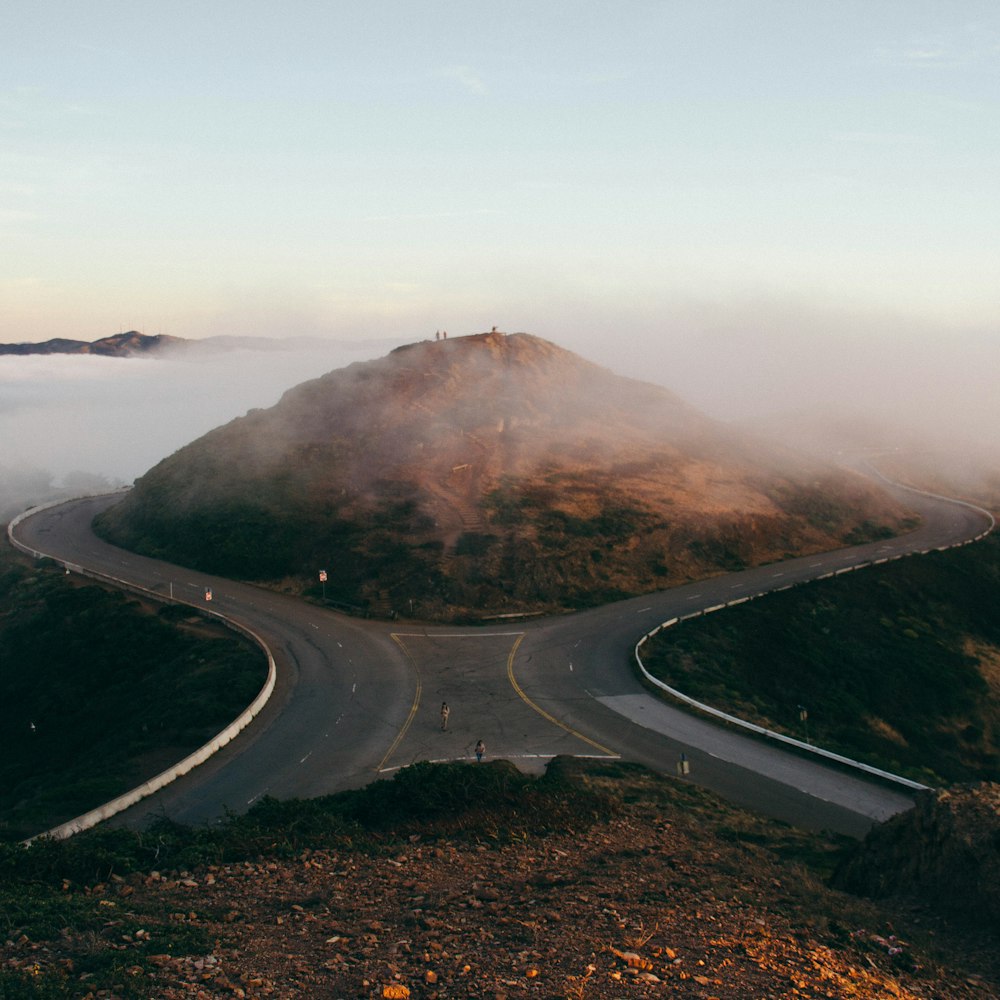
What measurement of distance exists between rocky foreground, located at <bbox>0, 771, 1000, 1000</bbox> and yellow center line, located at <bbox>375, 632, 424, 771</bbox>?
12.2 meters

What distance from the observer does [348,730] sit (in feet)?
129

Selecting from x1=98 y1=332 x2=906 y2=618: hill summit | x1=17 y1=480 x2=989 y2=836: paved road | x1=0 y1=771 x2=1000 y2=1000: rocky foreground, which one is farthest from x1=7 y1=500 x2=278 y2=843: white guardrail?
x1=0 y1=771 x2=1000 y2=1000: rocky foreground

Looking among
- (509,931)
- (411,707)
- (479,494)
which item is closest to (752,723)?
(411,707)

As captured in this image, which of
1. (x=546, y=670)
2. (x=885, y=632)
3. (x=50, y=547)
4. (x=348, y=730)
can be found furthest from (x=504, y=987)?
(x=50, y=547)

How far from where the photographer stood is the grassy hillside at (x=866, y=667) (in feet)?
151

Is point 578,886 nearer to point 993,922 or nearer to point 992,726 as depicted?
point 993,922

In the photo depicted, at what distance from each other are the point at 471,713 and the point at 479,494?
123 feet

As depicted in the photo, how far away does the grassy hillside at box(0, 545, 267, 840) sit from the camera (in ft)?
116

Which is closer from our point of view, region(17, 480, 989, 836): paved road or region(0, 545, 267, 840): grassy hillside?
region(17, 480, 989, 836): paved road

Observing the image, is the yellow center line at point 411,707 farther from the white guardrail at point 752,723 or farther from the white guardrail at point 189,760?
the white guardrail at point 752,723

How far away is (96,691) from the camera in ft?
160

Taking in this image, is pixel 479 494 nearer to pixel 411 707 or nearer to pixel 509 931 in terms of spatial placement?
pixel 411 707

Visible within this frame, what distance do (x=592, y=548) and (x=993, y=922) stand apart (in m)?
51.6

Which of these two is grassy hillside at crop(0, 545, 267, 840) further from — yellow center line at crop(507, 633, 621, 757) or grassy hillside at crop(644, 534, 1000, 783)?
grassy hillside at crop(644, 534, 1000, 783)
